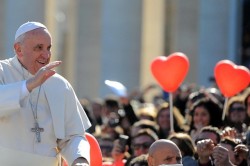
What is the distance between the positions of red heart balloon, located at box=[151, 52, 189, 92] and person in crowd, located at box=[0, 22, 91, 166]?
6.30 meters

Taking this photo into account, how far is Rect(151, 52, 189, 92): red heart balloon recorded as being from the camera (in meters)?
16.5

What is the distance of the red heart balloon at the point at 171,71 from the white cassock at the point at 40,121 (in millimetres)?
6175

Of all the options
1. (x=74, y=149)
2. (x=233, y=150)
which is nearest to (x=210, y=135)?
(x=233, y=150)

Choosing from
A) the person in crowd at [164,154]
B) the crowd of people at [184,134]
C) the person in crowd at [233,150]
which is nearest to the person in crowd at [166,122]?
the crowd of people at [184,134]

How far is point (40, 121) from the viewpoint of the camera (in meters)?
10.1

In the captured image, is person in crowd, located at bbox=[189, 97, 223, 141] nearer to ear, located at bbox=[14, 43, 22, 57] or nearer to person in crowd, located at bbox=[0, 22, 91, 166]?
person in crowd, located at bbox=[0, 22, 91, 166]

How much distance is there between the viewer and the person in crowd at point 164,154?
36.0 ft

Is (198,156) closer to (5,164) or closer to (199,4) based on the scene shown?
(5,164)

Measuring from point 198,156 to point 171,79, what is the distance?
12.1ft

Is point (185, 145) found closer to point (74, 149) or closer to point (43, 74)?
Answer: point (74, 149)

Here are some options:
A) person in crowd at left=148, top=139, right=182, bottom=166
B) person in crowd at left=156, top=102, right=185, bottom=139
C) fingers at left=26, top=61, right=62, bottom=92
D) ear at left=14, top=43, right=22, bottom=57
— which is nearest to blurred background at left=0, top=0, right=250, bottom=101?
person in crowd at left=156, top=102, right=185, bottom=139

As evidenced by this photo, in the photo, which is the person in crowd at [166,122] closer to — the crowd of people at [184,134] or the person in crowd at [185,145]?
the crowd of people at [184,134]

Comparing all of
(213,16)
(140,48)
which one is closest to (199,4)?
A: (213,16)

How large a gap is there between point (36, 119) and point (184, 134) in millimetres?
4310
